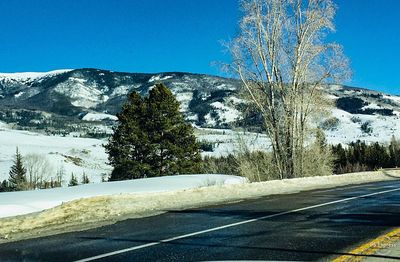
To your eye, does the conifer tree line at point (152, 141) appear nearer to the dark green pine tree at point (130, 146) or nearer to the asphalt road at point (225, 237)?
the dark green pine tree at point (130, 146)

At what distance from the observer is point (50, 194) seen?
17.0 metres

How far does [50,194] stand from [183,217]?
7.00 m

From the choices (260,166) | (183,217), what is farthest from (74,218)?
(260,166)

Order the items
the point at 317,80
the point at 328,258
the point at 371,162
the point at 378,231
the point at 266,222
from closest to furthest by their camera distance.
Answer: the point at 328,258 < the point at 378,231 < the point at 266,222 < the point at 317,80 < the point at 371,162

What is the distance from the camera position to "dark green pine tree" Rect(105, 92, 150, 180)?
45406 mm

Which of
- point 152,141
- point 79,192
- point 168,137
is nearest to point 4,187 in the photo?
point 152,141

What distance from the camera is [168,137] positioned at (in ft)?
157

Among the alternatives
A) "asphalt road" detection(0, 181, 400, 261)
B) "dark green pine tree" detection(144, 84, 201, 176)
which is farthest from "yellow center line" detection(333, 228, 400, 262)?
"dark green pine tree" detection(144, 84, 201, 176)

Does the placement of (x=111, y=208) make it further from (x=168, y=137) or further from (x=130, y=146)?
(x=168, y=137)

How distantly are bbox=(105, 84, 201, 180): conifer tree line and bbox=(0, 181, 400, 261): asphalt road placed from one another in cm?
3325

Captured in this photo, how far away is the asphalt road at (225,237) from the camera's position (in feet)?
24.2

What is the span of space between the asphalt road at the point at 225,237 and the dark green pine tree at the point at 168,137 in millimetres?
33508

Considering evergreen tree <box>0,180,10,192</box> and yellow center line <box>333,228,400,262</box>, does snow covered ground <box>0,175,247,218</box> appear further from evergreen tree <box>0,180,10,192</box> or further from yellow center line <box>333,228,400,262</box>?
evergreen tree <box>0,180,10,192</box>

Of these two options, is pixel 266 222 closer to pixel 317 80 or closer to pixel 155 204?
pixel 155 204
